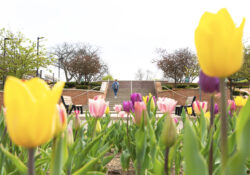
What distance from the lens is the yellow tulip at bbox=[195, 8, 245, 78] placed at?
510 mm

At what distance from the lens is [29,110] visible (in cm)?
45

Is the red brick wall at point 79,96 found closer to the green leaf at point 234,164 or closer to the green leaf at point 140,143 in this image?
the green leaf at point 140,143

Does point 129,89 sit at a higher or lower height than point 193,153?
lower

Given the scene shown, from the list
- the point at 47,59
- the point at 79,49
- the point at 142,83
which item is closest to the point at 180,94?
the point at 142,83

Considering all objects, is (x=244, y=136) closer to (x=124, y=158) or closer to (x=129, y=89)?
(x=124, y=158)

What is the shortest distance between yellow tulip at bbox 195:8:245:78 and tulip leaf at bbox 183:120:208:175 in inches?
5.8

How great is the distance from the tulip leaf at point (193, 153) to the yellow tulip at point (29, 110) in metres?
0.30

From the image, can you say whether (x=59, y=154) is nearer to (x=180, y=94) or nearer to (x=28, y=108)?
(x=28, y=108)

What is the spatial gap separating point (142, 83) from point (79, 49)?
19.0 meters

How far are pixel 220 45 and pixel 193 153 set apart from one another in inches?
9.8

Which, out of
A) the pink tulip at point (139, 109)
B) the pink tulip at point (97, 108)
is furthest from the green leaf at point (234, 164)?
the pink tulip at point (97, 108)

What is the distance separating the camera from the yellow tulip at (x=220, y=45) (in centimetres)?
51

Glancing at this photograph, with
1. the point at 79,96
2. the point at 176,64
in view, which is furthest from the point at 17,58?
the point at 176,64

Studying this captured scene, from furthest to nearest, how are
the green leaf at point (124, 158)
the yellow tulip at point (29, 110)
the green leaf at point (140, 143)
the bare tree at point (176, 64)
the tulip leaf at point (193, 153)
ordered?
the bare tree at point (176, 64)
the green leaf at point (124, 158)
the green leaf at point (140, 143)
the tulip leaf at point (193, 153)
the yellow tulip at point (29, 110)
